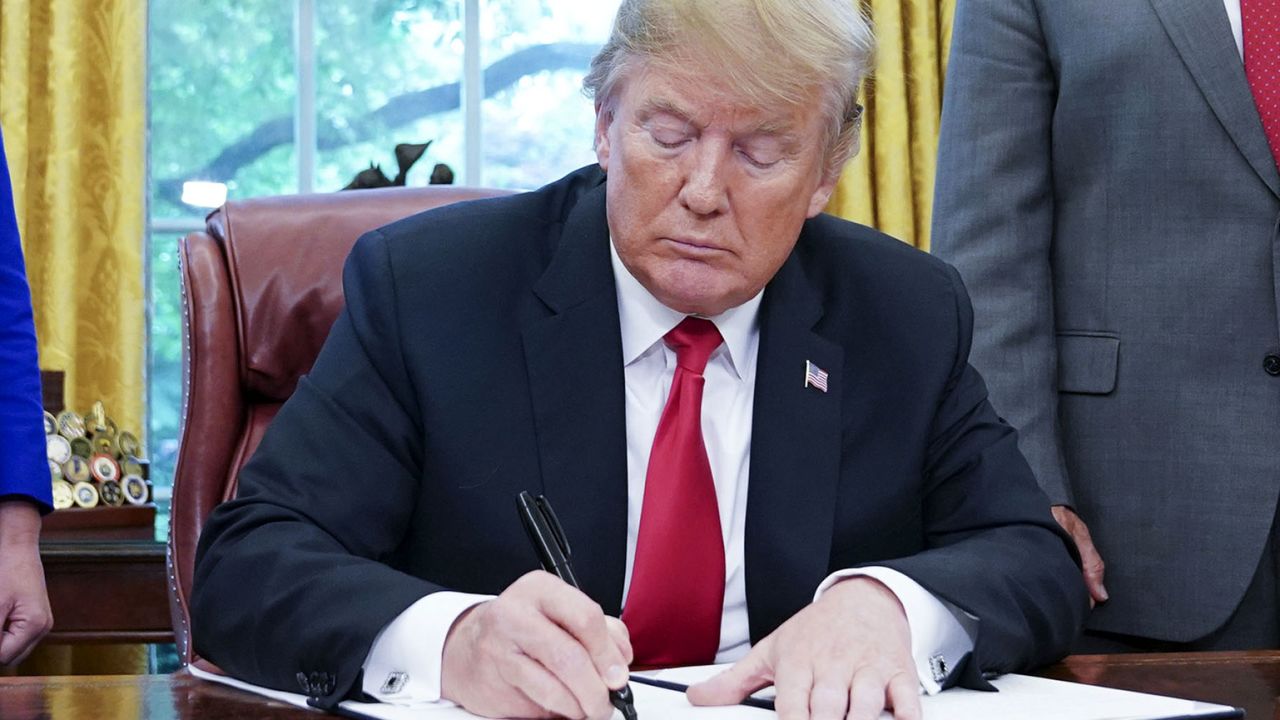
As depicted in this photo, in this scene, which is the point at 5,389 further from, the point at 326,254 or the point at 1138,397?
the point at 1138,397

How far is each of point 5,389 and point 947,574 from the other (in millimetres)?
1280

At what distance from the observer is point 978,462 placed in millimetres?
1738

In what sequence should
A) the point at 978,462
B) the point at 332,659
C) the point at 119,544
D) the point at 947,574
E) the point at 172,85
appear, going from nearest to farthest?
the point at 332,659, the point at 947,574, the point at 978,462, the point at 119,544, the point at 172,85

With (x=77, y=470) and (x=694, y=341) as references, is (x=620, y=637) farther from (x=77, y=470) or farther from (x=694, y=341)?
(x=77, y=470)

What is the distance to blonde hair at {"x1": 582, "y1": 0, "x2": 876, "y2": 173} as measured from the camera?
154 cm

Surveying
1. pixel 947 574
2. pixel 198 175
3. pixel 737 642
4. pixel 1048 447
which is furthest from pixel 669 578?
pixel 198 175

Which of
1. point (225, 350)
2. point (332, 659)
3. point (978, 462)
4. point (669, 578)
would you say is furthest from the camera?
point (225, 350)

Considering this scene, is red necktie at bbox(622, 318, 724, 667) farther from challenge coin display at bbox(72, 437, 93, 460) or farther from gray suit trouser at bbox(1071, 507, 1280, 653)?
challenge coin display at bbox(72, 437, 93, 460)

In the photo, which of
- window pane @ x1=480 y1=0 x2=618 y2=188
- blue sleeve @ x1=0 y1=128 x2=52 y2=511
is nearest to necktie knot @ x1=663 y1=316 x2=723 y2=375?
blue sleeve @ x1=0 y1=128 x2=52 y2=511

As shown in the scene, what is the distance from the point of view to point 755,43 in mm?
1539

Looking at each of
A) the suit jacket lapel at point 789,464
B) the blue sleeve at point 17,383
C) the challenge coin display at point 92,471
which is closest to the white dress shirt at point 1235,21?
the suit jacket lapel at point 789,464

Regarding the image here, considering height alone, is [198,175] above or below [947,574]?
above

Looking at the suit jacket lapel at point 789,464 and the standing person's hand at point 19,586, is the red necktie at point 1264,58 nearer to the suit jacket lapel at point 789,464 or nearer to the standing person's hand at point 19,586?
the suit jacket lapel at point 789,464

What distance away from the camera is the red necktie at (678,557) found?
1.58 m
